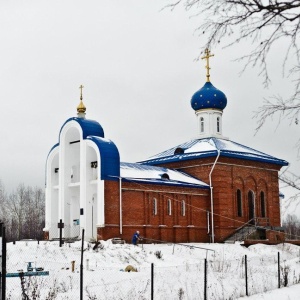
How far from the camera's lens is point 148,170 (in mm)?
31469

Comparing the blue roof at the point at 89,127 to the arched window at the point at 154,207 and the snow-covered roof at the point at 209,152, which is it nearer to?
the arched window at the point at 154,207

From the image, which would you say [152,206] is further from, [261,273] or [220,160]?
[261,273]

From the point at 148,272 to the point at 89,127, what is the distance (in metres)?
12.2

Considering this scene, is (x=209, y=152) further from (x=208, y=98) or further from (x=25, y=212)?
(x=25, y=212)

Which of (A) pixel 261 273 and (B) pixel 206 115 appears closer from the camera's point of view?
(A) pixel 261 273

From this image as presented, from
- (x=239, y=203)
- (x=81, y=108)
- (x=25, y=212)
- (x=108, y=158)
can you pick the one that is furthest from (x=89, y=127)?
(x=25, y=212)

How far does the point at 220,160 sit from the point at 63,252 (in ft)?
42.5

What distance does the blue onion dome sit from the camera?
36500 mm

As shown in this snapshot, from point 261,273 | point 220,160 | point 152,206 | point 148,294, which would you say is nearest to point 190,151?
point 220,160

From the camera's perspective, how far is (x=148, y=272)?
1923cm

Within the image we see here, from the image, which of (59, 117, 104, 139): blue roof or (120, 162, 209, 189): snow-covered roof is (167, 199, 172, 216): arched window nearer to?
(120, 162, 209, 189): snow-covered roof

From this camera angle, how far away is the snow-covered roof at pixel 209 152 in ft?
109

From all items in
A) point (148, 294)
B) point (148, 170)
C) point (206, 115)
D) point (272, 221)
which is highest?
point (206, 115)

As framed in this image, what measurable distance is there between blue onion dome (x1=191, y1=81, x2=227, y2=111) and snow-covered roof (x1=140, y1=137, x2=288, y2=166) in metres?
2.19
